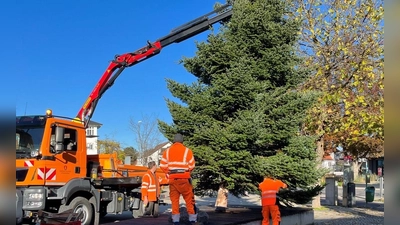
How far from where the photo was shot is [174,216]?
830 centimetres

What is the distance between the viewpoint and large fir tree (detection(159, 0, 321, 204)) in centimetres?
1212

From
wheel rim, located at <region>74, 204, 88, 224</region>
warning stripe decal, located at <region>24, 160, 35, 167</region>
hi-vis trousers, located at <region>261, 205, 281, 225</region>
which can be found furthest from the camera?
wheel rim, located at <region>74, 204, 88, 224</region>

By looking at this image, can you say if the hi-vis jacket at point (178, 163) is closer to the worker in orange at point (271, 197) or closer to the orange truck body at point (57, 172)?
the worker in orange at point (271, 197)

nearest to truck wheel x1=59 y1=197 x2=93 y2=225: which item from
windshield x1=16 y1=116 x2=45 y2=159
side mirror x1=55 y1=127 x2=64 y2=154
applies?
side mirror x1=55 y1=127 x2=64 y2=154

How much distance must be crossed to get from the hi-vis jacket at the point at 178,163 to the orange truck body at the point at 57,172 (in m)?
3.51

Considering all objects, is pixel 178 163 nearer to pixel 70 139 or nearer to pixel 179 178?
pixel 179 178

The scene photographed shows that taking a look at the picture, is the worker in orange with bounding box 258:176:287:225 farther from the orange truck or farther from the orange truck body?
the orange truck body

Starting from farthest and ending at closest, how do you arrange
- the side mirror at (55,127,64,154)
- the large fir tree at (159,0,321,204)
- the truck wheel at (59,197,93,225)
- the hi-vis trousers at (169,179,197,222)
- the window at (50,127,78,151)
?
the large fir tree at (159,0,321,204)
the truck wheel at (59,197,93,225)
the window at (50,127,78,151)
the side mirror at (55,127,64,154)
the hi-vis trousers at (169,179,197,222)

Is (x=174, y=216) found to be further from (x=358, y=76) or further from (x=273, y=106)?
(x=358, y=76)

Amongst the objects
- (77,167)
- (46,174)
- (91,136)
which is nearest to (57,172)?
(46,174)

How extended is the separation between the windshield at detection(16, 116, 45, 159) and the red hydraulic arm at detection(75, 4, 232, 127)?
2778 mm

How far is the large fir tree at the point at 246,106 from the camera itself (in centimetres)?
1212

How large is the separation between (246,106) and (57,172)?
556 centimetres

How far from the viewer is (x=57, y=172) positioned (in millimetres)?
11320
